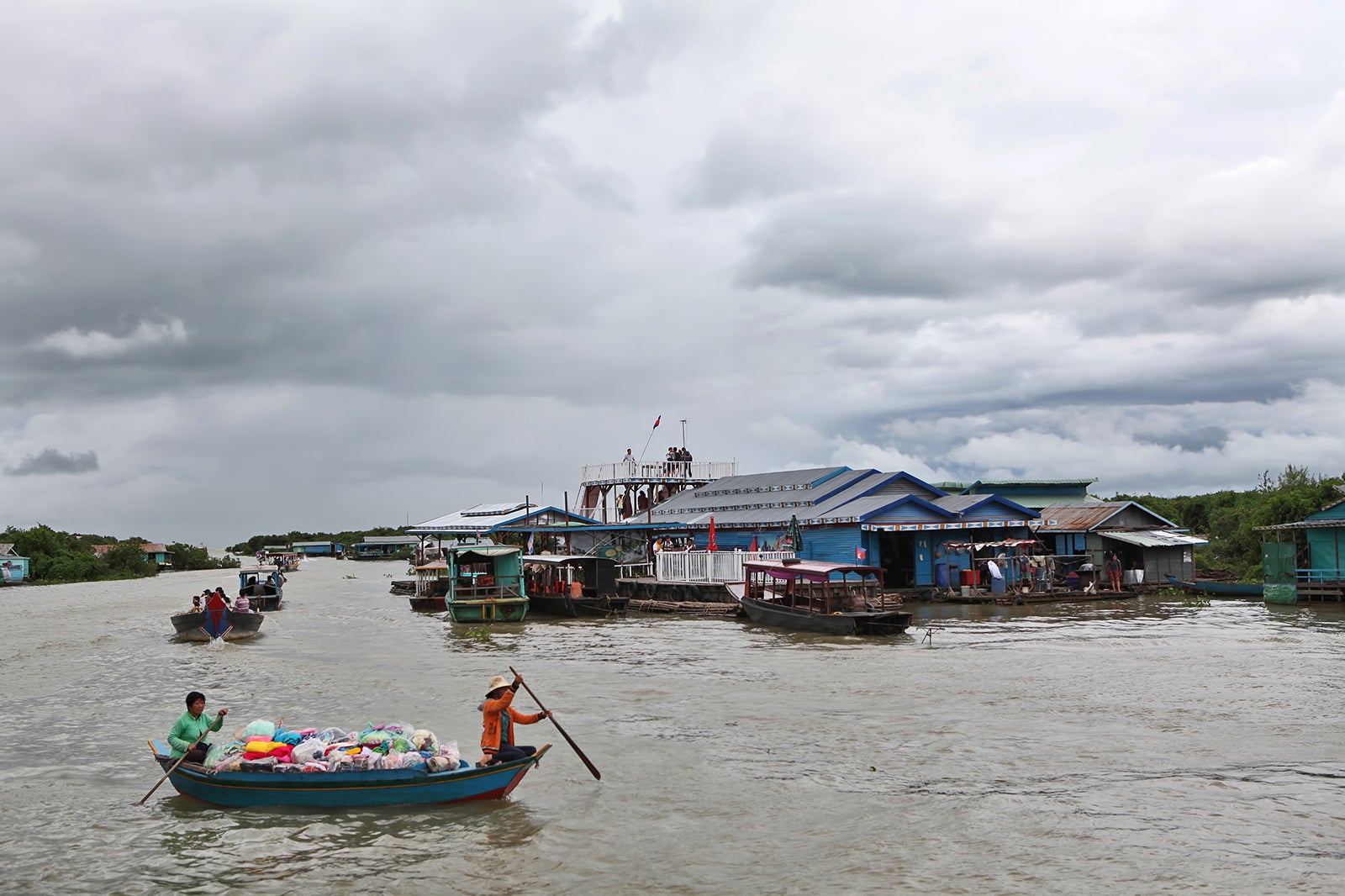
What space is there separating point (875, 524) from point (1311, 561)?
15.9 m

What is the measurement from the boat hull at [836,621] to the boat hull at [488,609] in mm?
9619

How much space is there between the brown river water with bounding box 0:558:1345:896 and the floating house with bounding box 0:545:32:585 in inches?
2632

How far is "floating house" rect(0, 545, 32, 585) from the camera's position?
82312mm

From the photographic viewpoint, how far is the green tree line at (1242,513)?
134 feet

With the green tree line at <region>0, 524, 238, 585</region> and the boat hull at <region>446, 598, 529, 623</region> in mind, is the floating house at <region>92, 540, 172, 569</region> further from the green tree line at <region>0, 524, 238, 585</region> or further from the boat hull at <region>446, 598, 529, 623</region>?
the boat hull at <region>446, 598, 529, 623</region>

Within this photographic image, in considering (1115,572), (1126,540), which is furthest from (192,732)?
(1126,540)

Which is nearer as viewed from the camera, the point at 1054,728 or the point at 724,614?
the point at 1054,728

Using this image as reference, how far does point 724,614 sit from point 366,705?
18519 millimetres

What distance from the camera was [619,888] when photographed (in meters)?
9.29

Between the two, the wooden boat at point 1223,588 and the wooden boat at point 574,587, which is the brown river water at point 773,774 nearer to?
the wooden boat at point 574,587

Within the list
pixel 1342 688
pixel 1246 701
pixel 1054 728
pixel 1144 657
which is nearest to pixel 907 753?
pixel 1054 728

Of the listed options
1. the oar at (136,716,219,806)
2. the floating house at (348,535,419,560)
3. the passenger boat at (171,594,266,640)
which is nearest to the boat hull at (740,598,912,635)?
the passenger boat at (171,594,266,640)

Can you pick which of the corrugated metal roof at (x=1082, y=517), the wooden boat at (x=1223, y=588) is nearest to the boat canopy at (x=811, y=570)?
the corrugated metal roof at (x=1082, y=517)

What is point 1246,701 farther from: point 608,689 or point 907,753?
point 608,689
